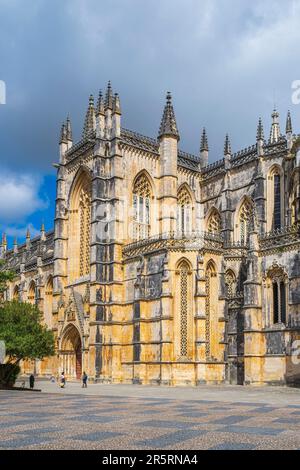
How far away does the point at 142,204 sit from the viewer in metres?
52.3

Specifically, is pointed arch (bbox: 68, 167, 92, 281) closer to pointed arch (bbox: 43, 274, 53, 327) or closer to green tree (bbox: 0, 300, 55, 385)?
pointed arch (bbox: 43, 274, 53, 327)

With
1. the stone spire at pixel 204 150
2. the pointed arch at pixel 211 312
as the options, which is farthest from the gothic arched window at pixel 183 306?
the stone spire at pixel 204 150

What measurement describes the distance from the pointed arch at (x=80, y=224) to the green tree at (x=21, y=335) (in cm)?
1306

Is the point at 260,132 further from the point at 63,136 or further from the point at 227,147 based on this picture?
the point at 63,136

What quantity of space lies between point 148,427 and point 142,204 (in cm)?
3858

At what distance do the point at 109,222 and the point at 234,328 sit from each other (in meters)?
13.7

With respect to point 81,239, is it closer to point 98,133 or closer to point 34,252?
point 98,133

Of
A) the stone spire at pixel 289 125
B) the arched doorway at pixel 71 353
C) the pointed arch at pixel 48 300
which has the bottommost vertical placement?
the arched doorway at pixel 71 353

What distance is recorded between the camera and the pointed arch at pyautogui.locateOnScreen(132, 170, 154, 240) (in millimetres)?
51625

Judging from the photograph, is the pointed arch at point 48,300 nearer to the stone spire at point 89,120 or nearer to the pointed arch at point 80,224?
the pointed arch at point 80,224

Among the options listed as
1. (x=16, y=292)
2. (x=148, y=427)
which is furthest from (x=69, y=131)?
(x=148, y=427)

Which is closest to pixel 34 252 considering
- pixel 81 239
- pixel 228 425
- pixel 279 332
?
pixel 81 239

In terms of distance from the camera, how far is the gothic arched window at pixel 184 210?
5562 centimetres

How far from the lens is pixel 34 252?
229ft
